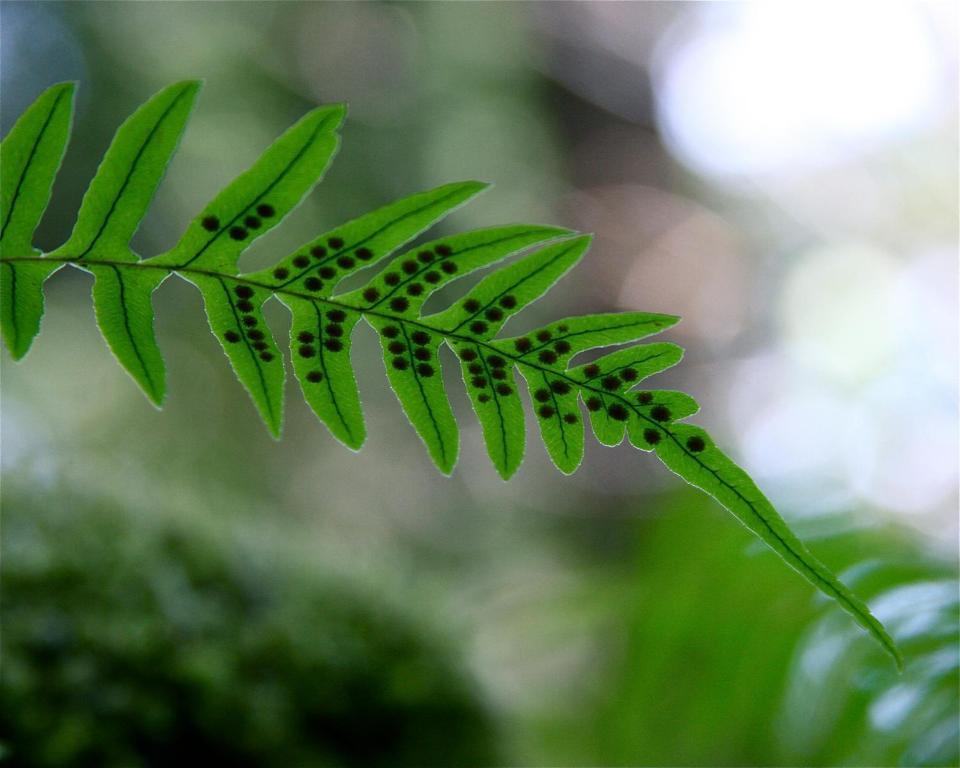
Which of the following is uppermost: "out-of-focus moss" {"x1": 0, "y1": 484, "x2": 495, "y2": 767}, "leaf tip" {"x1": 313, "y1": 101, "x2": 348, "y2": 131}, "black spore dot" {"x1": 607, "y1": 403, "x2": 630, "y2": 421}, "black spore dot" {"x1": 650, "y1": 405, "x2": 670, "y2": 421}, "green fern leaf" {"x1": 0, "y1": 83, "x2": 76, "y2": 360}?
"leaf tip" {"x1": 313, "y1": 101, "x2": 348, "y2": 131}

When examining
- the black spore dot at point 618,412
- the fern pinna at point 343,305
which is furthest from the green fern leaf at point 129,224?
the black spore dot at point 618,412

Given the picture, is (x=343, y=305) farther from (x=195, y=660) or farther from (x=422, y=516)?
(x=422, y=516)

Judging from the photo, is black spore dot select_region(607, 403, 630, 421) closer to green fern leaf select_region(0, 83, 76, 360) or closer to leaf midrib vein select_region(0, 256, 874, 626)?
leaf midrib vein select_region(0, 256, 874, 626)

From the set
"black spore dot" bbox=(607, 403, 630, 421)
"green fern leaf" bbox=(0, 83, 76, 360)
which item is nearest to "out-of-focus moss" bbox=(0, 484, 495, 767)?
"green fern leaf" bbox=(0, 83, 76, 360)

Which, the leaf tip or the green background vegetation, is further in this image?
the green background vegetation

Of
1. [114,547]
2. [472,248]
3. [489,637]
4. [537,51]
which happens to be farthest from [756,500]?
[537,51]
